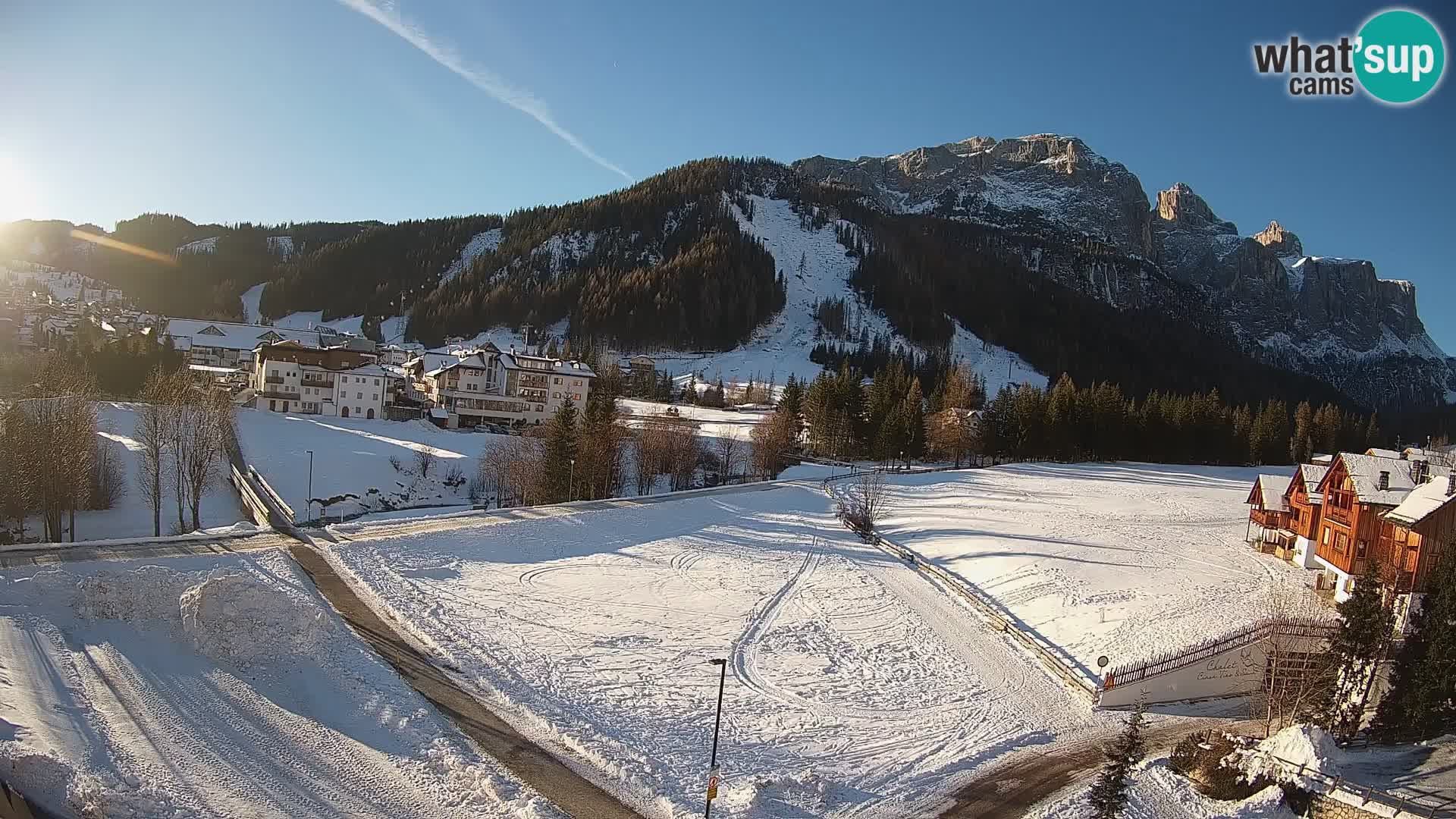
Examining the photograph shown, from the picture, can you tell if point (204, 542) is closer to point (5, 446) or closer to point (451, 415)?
point (5, 446)

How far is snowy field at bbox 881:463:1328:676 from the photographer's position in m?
27.4

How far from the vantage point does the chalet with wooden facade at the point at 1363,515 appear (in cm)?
2811

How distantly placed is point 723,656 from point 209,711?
13.8 meters

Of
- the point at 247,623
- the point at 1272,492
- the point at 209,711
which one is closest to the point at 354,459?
the point at 247,623

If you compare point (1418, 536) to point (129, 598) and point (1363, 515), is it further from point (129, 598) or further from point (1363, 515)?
point (129, 598)

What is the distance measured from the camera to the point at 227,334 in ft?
307

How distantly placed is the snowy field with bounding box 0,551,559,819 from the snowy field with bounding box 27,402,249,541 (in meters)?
15.9

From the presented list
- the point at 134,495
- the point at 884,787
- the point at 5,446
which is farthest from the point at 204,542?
the point at 884,787

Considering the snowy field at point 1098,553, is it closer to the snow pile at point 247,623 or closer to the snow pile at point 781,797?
the snow pile at point 781,797

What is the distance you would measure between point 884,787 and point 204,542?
27312 millimetres

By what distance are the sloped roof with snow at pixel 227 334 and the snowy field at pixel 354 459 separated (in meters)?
29.8

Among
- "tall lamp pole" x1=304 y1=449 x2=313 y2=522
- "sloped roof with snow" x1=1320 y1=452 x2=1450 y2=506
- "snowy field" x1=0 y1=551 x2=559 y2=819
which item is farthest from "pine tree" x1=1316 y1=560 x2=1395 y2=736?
"tall lamp pole" x1=304 y1=449 x2=313 y2=522

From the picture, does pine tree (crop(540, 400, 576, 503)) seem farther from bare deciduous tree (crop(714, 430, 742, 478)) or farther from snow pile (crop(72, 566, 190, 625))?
snow pile (crop(72, 566, 190, 625))

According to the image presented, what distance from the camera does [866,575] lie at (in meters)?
34.1
